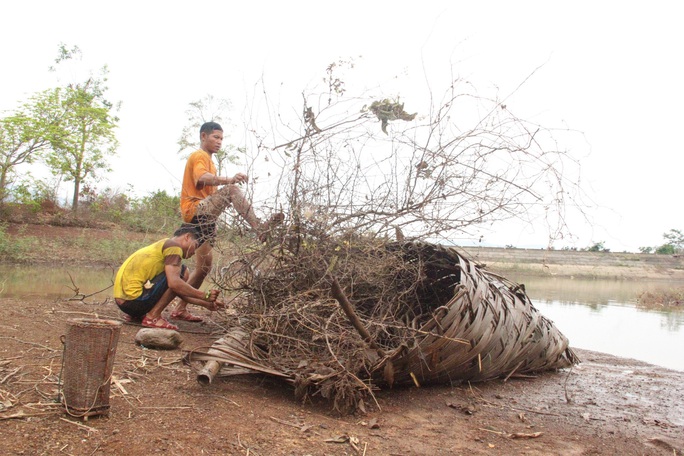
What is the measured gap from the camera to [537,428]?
96.3 inches

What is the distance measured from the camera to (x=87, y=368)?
6.28 feet

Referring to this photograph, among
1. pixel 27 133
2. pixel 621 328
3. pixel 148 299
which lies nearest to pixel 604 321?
pixel 621 328

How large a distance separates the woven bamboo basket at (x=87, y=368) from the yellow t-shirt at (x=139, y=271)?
1.59 m

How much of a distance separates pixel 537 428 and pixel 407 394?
0.63 m

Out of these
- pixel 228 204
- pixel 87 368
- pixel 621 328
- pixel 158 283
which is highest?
pixel 228 204

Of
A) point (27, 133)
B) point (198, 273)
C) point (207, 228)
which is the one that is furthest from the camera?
point (27, 133)

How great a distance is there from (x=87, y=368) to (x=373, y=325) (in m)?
1.52

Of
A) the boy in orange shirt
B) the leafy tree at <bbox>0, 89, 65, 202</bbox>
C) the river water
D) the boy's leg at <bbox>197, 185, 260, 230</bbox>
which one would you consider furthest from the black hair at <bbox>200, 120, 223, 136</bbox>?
the leafy tree at <bbox>0, 89, 65, 202</bbox>

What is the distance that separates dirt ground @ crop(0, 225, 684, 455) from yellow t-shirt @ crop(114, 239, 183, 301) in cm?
30

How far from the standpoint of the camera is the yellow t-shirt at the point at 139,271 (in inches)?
142

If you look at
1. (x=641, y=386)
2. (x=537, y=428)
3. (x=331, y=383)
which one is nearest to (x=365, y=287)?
(x=331, y=383)

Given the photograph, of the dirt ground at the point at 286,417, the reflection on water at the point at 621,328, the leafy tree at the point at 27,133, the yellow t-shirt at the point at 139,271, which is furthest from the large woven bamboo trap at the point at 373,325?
the leafy tree at the point at 27,133

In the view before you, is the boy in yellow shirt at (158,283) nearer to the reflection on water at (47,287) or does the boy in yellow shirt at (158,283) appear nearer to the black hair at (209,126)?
the black hair at (209,126)

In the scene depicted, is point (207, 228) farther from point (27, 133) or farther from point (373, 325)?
point (27, 133)
